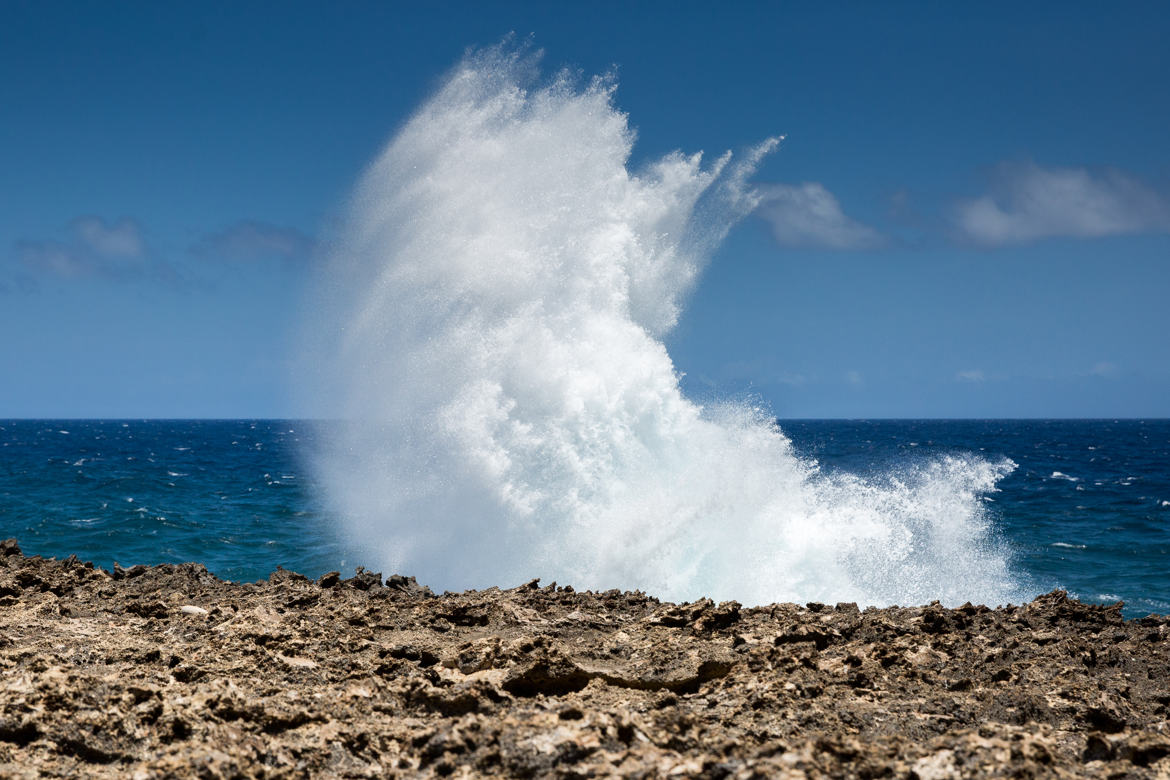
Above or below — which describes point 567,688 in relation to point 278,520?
below

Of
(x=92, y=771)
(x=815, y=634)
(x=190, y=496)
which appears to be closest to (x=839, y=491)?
(x=815, y=634)

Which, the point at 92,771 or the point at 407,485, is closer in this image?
the point at 92,771

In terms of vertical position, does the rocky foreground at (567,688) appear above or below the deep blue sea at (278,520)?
below

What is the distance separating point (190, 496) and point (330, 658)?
27730 millimetres

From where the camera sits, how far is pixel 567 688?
4.77 metres

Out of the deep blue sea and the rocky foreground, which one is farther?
the deep blue sea

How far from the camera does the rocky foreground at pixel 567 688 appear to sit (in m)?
3.65

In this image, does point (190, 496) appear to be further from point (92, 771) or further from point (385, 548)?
point (92, 771)

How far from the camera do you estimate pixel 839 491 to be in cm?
1666

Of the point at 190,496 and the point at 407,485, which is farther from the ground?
the point at 190,496

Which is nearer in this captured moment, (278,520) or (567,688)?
(567,688)

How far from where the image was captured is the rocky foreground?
12.0ft

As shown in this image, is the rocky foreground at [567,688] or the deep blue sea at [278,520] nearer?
the rocky foreground at [567,688]

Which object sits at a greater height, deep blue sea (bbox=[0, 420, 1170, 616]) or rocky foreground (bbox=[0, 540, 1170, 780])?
deep blue sea (bbox=[0, 420, 1170, 616])
